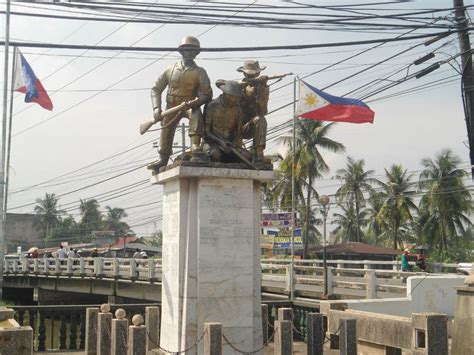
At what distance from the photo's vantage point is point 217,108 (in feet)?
35.2

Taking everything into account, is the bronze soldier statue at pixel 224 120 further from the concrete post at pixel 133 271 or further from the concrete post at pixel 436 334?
the concrete post at pixel 133 271

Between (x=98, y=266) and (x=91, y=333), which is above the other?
(x=98, y=266)

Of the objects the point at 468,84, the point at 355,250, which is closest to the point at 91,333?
the point at 468,84

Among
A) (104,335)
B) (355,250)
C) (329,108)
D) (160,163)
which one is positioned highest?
(329,108)

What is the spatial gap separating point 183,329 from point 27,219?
11817cm

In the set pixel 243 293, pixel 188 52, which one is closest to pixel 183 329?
pixel 243 293

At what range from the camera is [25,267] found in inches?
1742

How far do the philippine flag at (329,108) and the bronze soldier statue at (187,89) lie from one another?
9.85 m

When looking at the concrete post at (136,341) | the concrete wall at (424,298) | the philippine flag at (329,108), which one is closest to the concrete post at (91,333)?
the concrete post at (136,341)

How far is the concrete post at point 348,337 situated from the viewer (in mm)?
8992

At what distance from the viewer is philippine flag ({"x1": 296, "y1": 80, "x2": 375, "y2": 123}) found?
19.9 metres

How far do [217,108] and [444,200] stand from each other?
46647 millimetres

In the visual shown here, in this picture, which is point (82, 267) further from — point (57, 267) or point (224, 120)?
point (224, 120)

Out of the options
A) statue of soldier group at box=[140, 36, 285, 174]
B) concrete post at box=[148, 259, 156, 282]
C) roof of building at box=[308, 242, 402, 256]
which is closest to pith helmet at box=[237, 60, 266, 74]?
statue of soldier group at box=[140, 36, 285, 174]
